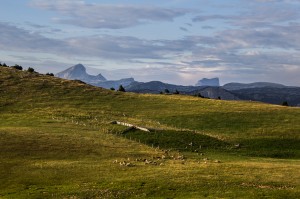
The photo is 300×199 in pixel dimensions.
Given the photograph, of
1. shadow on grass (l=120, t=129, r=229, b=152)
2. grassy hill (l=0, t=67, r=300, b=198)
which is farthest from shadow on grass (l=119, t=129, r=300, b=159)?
grassy hill (l=0, t=67, r=300, b=198)

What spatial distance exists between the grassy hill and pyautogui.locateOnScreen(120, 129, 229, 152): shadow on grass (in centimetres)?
18

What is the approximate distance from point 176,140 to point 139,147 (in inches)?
384

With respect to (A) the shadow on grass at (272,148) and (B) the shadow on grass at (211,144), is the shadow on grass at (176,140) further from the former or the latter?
(A) the shadow on grass at (272,148)

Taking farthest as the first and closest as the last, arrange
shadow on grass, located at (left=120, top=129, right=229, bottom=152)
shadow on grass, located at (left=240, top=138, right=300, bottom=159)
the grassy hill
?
1. shadow on grass, located at (left=120, top=129, right=229, bottom=152)
2. shadow on grass, located at (left=240, top=138, right=300, bottom=159)
3. the grassy hill

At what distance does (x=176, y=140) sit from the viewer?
6975 cm

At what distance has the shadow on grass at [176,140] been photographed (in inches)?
2640

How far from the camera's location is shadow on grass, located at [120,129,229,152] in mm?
67062

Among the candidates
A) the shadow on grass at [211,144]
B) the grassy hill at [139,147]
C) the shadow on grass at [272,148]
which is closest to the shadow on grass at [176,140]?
the shadow on grass at [211,144]

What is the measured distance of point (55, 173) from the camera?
44.7m

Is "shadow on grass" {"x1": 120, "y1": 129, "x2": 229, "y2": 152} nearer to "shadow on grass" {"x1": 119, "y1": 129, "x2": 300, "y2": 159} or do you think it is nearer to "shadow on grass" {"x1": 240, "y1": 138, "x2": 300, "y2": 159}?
"shadow on grass" {"x1": 119, "y1": 129, "x2": 300, "y2": 159}

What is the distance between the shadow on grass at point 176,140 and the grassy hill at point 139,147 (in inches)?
7.1

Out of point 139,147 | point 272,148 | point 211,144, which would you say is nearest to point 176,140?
point 211,144

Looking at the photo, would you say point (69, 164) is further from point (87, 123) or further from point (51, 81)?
point (51, 81)

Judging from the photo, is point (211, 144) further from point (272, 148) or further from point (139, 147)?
point (139, 147)
